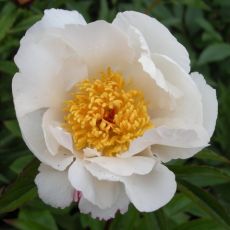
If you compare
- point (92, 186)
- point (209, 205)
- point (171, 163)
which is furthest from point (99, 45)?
point (171, 163)

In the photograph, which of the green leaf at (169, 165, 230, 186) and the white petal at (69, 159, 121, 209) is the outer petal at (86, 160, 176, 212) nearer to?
the white petal at (69, 159, 121, 209)

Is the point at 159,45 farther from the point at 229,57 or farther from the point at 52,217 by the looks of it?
the point at 229,57

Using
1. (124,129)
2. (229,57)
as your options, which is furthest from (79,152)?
(229,57)

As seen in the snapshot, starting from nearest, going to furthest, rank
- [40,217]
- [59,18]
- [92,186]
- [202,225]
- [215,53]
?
[92,186] < [59,18] < [202,225] < [40,217] < [215,53]

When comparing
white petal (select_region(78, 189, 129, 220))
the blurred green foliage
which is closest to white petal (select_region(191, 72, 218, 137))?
the blurred green foliage

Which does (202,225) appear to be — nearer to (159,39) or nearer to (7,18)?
(159,39)

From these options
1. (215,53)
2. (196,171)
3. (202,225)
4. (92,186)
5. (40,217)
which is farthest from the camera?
(215,53)
